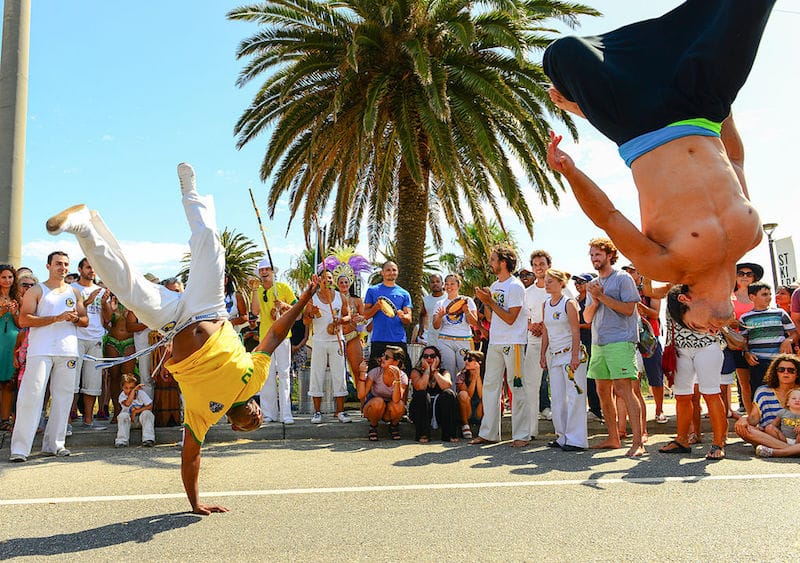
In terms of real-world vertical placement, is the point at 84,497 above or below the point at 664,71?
below

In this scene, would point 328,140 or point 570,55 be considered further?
point 328,140

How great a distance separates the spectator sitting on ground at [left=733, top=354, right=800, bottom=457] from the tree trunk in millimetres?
6700

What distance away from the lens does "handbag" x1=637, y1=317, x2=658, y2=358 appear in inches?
350

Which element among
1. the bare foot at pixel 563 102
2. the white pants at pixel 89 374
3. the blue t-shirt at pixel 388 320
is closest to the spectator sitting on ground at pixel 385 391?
the blue t-shirt at pixel 388 320

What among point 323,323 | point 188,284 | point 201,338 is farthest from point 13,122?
point 201,338

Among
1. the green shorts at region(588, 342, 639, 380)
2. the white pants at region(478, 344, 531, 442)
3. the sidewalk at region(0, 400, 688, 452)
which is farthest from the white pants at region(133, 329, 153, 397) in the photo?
the green shorts at region(588, 342, 639, 380)

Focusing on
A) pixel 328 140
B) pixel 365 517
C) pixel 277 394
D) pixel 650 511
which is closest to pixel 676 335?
pixel 650 511

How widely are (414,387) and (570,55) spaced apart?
6.91 metres

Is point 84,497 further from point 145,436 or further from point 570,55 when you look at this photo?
point 570,55

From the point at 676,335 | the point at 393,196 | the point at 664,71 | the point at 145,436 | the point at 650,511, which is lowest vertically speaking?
A: the point at 650,511

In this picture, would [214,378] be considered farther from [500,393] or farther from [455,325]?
[455,325]

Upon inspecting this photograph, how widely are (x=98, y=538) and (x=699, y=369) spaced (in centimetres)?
638

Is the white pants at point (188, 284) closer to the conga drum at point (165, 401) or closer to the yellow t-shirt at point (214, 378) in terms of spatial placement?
the yellow t-shirt at point (214, 378)

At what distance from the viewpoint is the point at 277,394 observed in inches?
369
